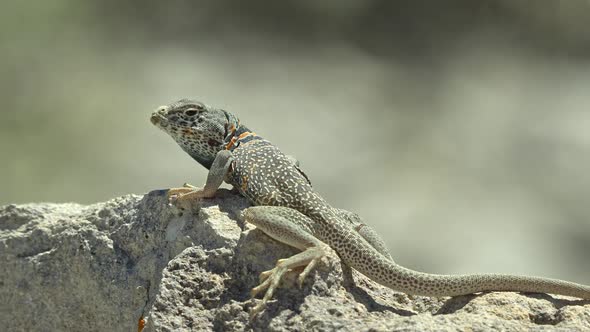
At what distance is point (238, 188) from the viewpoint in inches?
188

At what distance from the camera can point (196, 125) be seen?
500 centimetres

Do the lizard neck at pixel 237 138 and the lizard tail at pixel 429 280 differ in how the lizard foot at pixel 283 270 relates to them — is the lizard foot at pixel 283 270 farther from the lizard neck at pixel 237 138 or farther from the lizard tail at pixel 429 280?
the lizard neck at pixel 237 138

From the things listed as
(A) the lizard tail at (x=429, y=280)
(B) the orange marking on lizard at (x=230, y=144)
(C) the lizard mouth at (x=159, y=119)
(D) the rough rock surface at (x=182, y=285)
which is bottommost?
(D) the rough rock surface at (x=182, y=285)

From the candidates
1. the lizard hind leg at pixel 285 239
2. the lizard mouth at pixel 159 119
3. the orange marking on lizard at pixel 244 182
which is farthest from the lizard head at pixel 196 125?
the lizard hind leg at pixel 285 239

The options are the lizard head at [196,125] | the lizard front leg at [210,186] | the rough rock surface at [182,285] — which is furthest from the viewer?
the lizard head at [196,125]

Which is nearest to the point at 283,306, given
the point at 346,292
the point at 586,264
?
the point at 346,292

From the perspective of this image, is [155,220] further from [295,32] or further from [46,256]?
[295,32]

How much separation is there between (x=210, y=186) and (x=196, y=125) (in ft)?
1.84

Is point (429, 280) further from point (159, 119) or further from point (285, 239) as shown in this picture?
point (159, 119)

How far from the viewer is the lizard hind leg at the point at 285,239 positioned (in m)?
3.89

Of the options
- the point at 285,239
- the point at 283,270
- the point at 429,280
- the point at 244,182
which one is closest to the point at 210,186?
the point at 244,182

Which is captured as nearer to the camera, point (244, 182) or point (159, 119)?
point (244, 182)

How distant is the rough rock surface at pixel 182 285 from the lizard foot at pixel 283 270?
0.16 ft

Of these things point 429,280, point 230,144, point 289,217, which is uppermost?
point 230,144
